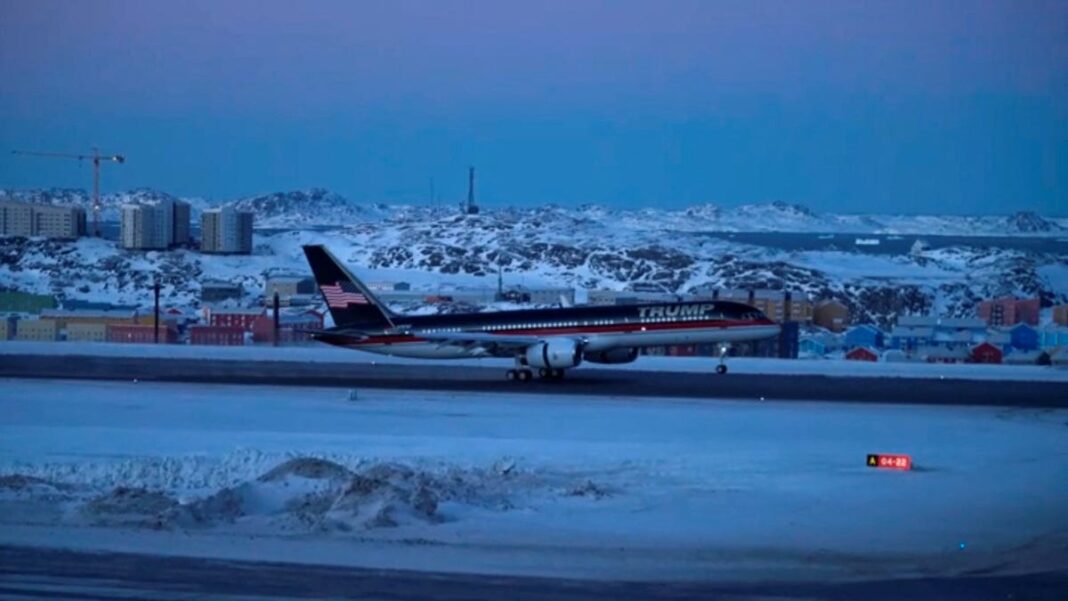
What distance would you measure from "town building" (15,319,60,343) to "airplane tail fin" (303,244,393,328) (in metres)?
23.0

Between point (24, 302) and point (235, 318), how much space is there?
69.8ft

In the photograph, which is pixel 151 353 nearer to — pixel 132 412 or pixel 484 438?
pixel 132 412

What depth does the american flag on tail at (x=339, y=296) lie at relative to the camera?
40.3m

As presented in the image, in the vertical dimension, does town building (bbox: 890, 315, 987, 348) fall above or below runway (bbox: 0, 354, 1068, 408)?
above

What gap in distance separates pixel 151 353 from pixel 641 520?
35107mm

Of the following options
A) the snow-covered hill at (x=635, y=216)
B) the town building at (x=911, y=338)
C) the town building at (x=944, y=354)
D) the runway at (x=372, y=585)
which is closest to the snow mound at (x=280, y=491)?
the runway at (x=372, y=585)

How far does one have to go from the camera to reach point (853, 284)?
82188mm

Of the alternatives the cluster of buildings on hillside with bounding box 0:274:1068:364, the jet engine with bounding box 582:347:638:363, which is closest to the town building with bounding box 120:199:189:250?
the cluster of buildings on hillside with bounding box 0:274:1068:364

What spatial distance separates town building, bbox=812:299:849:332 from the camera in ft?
215

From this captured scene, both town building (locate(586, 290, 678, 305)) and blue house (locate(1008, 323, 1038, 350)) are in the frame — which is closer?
blue house (locate(1008, 323, 1038, 350))

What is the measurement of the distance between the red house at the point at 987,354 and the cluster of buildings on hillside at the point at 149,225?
6688 cm

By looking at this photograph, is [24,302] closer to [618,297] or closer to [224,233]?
[224,233]

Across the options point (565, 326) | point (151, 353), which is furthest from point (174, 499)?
point (151, 353)

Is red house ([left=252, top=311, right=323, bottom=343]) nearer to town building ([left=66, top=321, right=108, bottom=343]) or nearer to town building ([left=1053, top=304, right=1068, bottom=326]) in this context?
town building ([left=66, top=321, right=108, bottom=343])
